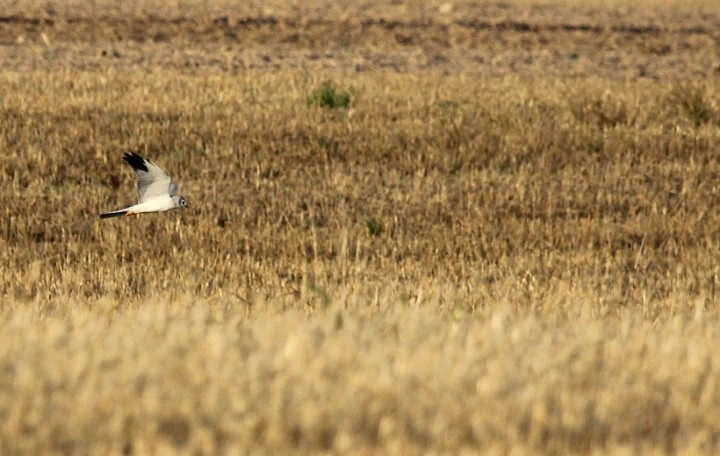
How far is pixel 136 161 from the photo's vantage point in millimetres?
7441

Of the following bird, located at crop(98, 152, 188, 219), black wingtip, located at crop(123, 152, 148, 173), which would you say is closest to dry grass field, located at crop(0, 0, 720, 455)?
bird, located at crop(98, 152, 188, 219)

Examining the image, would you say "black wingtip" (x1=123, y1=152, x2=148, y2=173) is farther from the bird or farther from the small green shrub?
the small green shrub

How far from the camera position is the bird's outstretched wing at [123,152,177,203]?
7555 mm

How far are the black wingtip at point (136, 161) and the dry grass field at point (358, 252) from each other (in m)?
0.72

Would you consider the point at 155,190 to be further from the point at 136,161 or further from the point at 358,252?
the point at 358,252

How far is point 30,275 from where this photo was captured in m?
8.16

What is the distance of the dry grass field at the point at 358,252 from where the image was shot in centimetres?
399

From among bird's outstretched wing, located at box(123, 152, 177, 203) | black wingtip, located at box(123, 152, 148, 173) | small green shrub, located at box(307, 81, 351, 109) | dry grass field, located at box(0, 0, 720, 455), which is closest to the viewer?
dry grass field, located at box(0, 0, 720, 455)

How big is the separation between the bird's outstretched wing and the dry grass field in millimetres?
577

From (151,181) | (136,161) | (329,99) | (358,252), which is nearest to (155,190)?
(151,181)

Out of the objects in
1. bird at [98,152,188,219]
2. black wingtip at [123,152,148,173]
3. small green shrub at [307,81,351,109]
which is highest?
black wingtip at [123,152,148,173]

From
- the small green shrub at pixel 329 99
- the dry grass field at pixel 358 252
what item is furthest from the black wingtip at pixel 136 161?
the small green shrub at pixel 329 99

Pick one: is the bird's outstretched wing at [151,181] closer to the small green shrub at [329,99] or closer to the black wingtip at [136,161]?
the black wingtip at [136,161]

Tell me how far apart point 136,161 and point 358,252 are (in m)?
1.98
